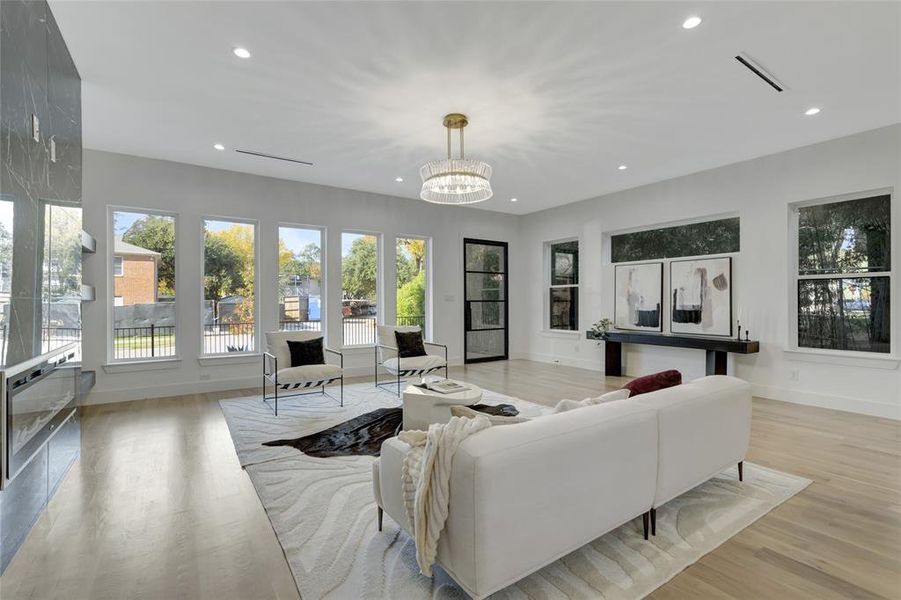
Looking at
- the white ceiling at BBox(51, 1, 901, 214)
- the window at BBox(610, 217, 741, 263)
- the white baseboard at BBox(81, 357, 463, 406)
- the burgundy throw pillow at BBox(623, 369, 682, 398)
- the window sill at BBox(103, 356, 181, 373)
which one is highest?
the white ceiling at BBox(51, 1, 901, 214)

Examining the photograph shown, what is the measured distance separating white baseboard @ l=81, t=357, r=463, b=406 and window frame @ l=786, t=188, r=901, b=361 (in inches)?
269

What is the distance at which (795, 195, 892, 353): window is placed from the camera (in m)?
4.46

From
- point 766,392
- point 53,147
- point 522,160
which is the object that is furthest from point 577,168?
point 53,147

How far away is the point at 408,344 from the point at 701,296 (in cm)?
408

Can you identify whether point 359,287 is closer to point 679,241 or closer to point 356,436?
point 356,436

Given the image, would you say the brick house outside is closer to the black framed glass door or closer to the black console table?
the black framed glass door

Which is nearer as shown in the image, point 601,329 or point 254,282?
point 254,282

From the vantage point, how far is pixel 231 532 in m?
2.27

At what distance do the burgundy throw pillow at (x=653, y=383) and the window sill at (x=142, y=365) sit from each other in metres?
5.39

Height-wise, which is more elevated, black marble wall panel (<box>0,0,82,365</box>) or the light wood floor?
black marble wall panel (<box>0,0,82,365</box>)

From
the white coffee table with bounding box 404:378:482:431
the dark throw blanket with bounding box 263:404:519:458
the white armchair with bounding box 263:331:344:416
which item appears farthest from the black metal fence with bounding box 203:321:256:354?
the white coffee table with bounding box 404:378:482:431

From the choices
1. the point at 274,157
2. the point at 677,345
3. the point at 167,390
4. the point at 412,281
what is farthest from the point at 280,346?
the point at 677,345

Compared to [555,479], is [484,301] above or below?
above

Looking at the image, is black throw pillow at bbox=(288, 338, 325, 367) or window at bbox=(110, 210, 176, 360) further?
window at bbox=(110, 210, 176, 360)
